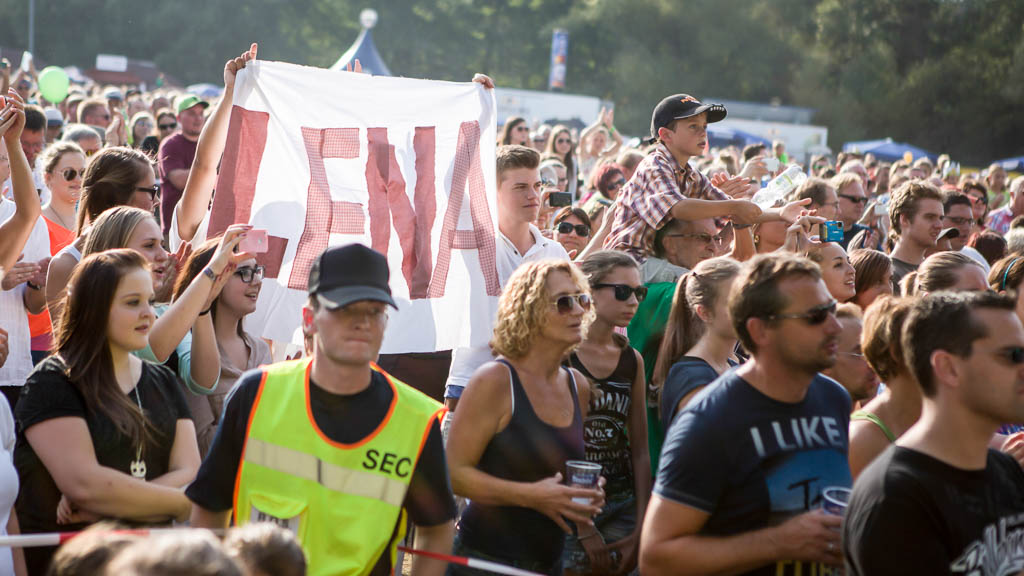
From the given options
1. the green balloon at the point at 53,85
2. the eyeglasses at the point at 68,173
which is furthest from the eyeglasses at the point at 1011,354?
the green balloon at the point at 53,85

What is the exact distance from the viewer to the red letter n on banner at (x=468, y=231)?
545 cm

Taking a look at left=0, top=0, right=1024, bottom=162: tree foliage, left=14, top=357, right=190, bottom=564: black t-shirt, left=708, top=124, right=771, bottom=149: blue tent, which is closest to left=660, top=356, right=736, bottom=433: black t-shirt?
left=14, top=357, right=190, bottom=564: black t-shirt

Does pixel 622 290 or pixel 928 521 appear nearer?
pixel 928 521

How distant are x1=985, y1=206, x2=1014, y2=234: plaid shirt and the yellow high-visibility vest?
10.2 m

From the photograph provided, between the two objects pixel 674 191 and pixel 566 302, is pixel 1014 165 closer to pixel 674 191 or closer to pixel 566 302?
pixel 674 191

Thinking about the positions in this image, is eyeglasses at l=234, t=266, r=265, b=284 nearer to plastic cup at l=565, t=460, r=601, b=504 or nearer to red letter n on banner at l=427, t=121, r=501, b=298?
red letter n on banner at l=427, t=121, r=501, b=298

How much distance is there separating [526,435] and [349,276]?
3.04ft

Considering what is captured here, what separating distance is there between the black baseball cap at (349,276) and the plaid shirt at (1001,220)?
10.2 meters

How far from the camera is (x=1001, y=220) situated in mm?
11977

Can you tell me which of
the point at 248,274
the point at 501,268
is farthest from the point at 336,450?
the point at 501,268

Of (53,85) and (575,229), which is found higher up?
(53,85)

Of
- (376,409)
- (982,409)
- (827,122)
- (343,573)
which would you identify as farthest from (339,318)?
(827,122)

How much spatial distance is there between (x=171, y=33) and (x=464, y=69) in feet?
52.2

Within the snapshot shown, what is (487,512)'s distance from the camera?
3.67 metres
